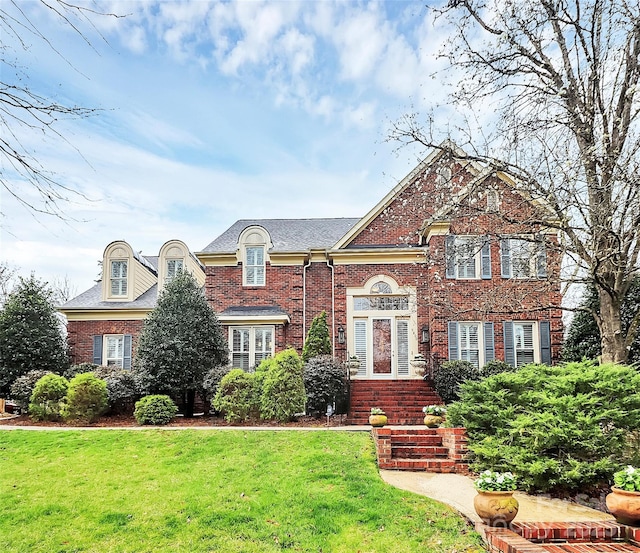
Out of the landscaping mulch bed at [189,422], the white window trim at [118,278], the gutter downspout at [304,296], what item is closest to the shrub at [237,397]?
the landscaping mulch bed at [189,422]

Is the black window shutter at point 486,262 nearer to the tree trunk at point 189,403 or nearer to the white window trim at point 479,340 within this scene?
the white window trim at point 479,340

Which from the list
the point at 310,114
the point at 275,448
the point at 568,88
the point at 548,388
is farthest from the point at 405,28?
the point at 275,448

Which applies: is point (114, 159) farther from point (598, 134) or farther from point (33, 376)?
point (33, 376)

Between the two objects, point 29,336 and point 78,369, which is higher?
point 29,336

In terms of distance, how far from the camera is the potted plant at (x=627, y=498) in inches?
257

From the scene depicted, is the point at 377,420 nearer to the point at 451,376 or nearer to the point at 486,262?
the point at 451,376

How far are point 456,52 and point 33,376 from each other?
562 inches

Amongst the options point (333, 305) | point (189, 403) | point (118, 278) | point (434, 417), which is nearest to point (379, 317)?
point (333, 305)

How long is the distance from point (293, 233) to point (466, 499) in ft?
46.5

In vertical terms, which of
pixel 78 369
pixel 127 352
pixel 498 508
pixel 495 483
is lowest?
pixel 498 508

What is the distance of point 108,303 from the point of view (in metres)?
20.8

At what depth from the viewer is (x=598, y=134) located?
10.8m

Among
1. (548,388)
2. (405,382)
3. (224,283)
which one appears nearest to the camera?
(548,388)

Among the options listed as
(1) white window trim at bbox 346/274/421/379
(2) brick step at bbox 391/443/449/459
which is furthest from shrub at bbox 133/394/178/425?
(1) white window trim at bbox 346/274/421/379
